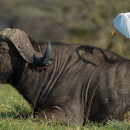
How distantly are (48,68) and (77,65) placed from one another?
622 mm

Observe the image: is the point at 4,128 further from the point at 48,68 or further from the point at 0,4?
the point at 0,4

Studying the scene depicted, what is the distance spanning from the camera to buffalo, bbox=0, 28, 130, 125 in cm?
684

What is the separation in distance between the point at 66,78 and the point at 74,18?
23.5 m

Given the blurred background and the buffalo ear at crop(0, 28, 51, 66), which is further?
the blurred background

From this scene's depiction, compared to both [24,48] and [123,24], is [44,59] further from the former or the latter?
[123,24]

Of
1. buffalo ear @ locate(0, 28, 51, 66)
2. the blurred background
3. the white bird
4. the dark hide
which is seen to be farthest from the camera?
the blurred background

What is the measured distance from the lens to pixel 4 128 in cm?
589

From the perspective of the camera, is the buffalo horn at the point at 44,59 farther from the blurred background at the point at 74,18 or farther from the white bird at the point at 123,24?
the blurred background at the point at 74,18

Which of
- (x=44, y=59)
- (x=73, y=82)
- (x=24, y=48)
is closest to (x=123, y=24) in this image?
(x=73, y=82)

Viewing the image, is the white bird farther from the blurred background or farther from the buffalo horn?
the blurred background

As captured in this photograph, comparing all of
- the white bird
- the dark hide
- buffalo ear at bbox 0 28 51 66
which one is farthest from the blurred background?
buffalo ear at bbox 0 28 51 66

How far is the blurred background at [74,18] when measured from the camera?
25.8 meters

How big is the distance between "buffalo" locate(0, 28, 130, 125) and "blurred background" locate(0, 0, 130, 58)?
9.97 m

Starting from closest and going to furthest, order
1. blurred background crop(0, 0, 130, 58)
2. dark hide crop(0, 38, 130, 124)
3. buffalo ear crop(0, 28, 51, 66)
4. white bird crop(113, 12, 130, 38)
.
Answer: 1. dark hide crop(0, 38, 130, 124)
2. white bird crop(113, 12, 130, 38)
3. buffalo ear crop(0, 28, 51, 66)
4. blurred background crop(0, 0, 130, 58)
